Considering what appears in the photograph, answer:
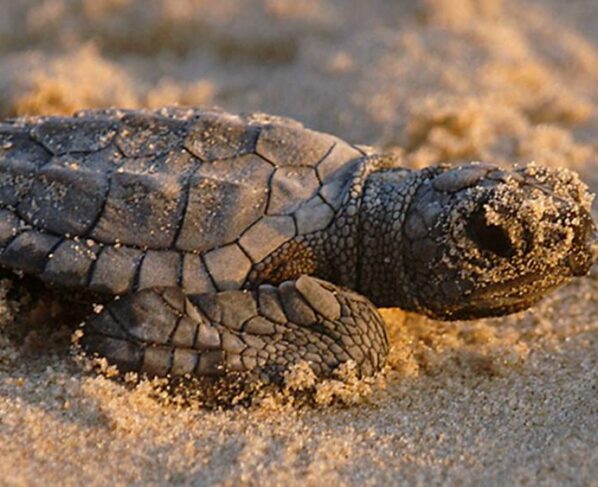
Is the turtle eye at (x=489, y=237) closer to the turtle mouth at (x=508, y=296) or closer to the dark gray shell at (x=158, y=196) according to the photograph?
the turtle mouth at (x=508, y=296)

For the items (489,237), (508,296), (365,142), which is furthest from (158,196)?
(365,142)

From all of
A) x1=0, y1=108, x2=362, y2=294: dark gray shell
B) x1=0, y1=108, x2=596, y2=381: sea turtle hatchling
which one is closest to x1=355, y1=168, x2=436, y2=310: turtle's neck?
x1=0, y1=108, x2=596, y2=381: sea turtle hatchling

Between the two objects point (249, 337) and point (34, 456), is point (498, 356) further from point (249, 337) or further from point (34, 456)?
point (34, 456)

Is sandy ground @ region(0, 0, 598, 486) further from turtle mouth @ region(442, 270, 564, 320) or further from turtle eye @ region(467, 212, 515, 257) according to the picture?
turtle eye @ region(467, 212, 515, 257)

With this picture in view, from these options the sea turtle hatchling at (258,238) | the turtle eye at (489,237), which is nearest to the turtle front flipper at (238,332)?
the sea turtle hatchling at (258,238)

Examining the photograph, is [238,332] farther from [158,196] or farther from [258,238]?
[158,196]

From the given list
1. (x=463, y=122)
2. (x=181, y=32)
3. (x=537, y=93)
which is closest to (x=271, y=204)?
(x=463, y=122)
